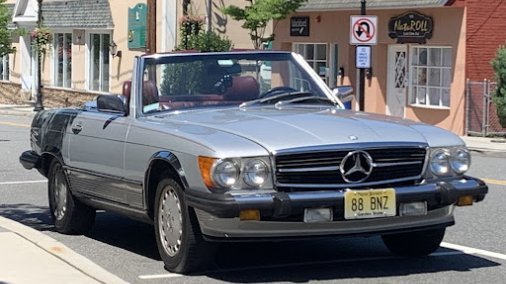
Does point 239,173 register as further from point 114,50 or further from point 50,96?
point 50,96

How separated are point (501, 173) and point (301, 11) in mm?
14266

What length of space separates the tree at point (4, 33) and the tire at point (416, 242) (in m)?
34.1

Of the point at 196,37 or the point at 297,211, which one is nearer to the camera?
the point at 297,211

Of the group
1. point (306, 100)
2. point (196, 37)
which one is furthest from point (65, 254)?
point (196, 37)

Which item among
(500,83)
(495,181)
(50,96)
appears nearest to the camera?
(495,181)

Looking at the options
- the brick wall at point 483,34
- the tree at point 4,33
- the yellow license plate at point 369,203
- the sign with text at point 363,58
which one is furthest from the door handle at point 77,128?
the tree at point 4,33

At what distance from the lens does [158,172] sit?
317 inches

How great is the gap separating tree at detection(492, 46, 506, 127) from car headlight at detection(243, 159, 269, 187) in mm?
16512

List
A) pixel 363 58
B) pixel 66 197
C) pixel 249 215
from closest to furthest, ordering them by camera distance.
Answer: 1. pixel 249 215
2. pixel 66 197
3. pixel 363 58

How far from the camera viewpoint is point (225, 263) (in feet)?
27.6

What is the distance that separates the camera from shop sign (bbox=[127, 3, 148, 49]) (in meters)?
35.6

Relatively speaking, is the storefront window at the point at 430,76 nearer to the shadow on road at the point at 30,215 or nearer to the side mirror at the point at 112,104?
the shadow on road at the point at 30,215

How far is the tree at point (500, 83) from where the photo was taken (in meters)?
22.9

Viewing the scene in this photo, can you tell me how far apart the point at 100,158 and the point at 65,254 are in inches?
40.9
